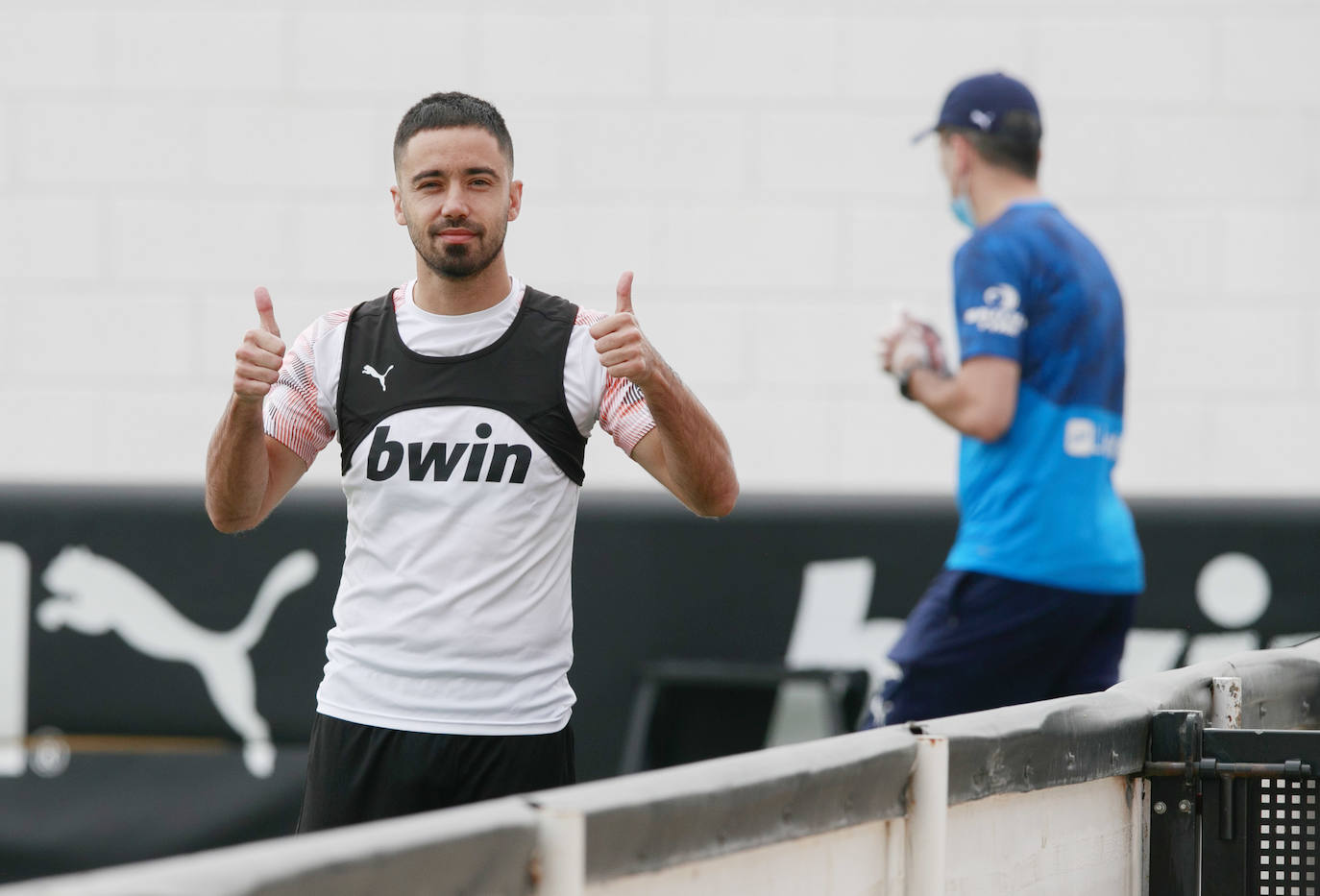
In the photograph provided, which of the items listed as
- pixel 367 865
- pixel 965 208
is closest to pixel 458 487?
pixel 367 865

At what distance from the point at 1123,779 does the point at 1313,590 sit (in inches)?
97.2

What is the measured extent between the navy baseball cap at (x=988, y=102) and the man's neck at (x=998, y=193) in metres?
0.10

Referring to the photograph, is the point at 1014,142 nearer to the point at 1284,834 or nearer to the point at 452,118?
the point at 452,118

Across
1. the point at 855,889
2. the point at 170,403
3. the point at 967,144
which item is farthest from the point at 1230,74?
the point at 855,889

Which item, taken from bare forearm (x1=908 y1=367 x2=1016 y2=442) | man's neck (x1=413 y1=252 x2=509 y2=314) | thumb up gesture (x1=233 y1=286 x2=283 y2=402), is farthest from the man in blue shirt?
thumb up gesture (x1=233 y1=286 x2=283 y2=402)

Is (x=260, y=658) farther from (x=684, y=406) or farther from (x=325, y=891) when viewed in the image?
(x=325, y=891)

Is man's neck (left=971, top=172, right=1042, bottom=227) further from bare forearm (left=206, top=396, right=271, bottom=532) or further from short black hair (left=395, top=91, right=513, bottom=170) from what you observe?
bare forearm (left=206, top=396, right=271, bottom=532)

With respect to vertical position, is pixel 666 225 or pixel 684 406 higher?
pixel 666 225

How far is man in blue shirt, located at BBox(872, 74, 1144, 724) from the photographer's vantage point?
3281 millimetres

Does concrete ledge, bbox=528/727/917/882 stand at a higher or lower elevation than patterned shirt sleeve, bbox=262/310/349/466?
lower

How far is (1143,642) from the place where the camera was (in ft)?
13.9

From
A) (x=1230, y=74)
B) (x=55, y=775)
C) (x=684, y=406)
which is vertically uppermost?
(x=1230, y=74)

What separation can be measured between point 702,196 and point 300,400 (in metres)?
2.15

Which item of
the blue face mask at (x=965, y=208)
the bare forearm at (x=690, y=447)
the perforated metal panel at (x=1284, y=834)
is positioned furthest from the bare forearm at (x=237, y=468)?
the blue face mask at (x=965, y=208)
